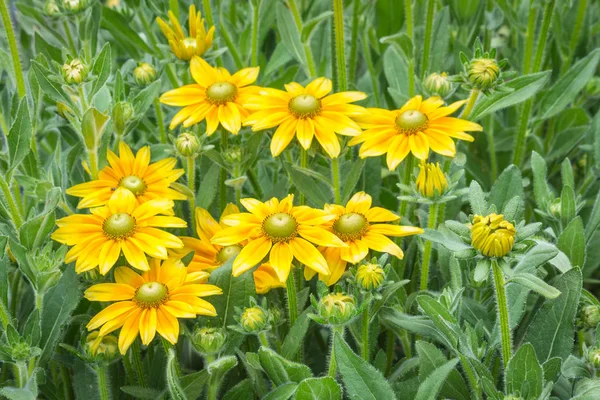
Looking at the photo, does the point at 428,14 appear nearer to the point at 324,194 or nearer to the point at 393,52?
the point at 393,52

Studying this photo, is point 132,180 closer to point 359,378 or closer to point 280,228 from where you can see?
point 280,228

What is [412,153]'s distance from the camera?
59.9 inches

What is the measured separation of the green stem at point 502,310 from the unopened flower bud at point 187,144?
2.02 feet

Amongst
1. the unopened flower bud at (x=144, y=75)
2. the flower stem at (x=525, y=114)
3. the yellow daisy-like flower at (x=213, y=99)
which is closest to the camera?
the yellow daisy-like flower at (x=213, y=99)

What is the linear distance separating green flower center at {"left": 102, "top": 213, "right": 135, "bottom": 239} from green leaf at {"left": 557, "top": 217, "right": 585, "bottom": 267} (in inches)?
31.7

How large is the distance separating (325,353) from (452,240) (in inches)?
22.8

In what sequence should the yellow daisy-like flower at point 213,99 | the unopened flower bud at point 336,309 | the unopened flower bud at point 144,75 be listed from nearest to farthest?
the unopened flower bud at point 336,309 → the yellow daisy-like flower at point 213,99 → the unopened flower bud at point 144,75

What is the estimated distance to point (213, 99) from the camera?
5.27 ft

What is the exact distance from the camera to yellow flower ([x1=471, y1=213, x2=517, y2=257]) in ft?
3.74

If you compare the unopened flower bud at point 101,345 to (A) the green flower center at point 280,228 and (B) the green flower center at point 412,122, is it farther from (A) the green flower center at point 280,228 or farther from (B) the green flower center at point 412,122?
(B) the green flower center at point 412,122

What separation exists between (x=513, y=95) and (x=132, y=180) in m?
0.79

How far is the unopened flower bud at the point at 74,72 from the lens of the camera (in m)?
1.48

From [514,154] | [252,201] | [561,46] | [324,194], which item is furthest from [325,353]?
[561,46]

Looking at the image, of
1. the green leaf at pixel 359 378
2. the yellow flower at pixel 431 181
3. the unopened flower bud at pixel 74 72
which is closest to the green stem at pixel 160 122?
the unopened flower bud at pixel 74 72
